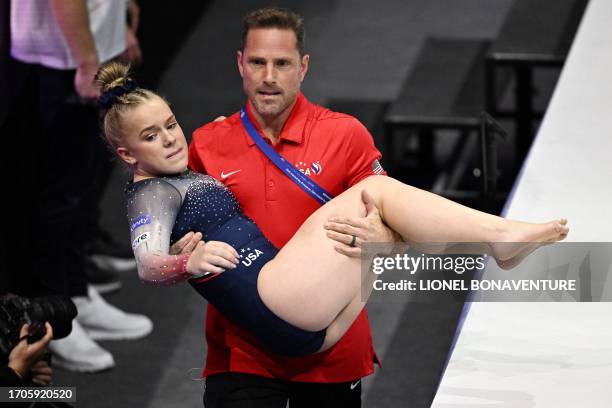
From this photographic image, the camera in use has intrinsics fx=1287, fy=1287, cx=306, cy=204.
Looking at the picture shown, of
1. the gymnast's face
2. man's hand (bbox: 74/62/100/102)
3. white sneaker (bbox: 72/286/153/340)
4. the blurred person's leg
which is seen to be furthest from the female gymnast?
white sneaker (bbox: 72/286/153/340)

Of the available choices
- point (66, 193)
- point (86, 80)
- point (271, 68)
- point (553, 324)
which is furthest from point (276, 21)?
point (66, 193)

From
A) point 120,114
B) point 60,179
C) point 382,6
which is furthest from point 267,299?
point 382,6

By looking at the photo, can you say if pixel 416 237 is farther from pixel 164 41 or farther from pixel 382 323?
pixel 164 41

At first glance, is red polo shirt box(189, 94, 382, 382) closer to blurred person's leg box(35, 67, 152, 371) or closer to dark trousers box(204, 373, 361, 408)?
dark trousers box(204, 373, 361, 408)

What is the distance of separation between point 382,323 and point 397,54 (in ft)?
7.43

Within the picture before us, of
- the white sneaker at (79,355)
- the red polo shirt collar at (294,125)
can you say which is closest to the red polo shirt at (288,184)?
the red polo shirt collar at (294,125)

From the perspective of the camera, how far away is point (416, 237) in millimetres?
2811

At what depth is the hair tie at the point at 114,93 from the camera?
2.77 m

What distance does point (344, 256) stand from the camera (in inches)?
109

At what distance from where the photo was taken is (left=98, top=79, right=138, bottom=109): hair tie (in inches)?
109

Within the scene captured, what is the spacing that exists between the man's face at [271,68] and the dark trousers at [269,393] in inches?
23.8

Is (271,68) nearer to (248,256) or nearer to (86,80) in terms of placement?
(248,256)

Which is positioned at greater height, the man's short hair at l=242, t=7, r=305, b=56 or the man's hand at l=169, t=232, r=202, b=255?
the man's short hair at l=242, t=7, r=305, b=56

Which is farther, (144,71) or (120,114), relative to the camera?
(144,71)
